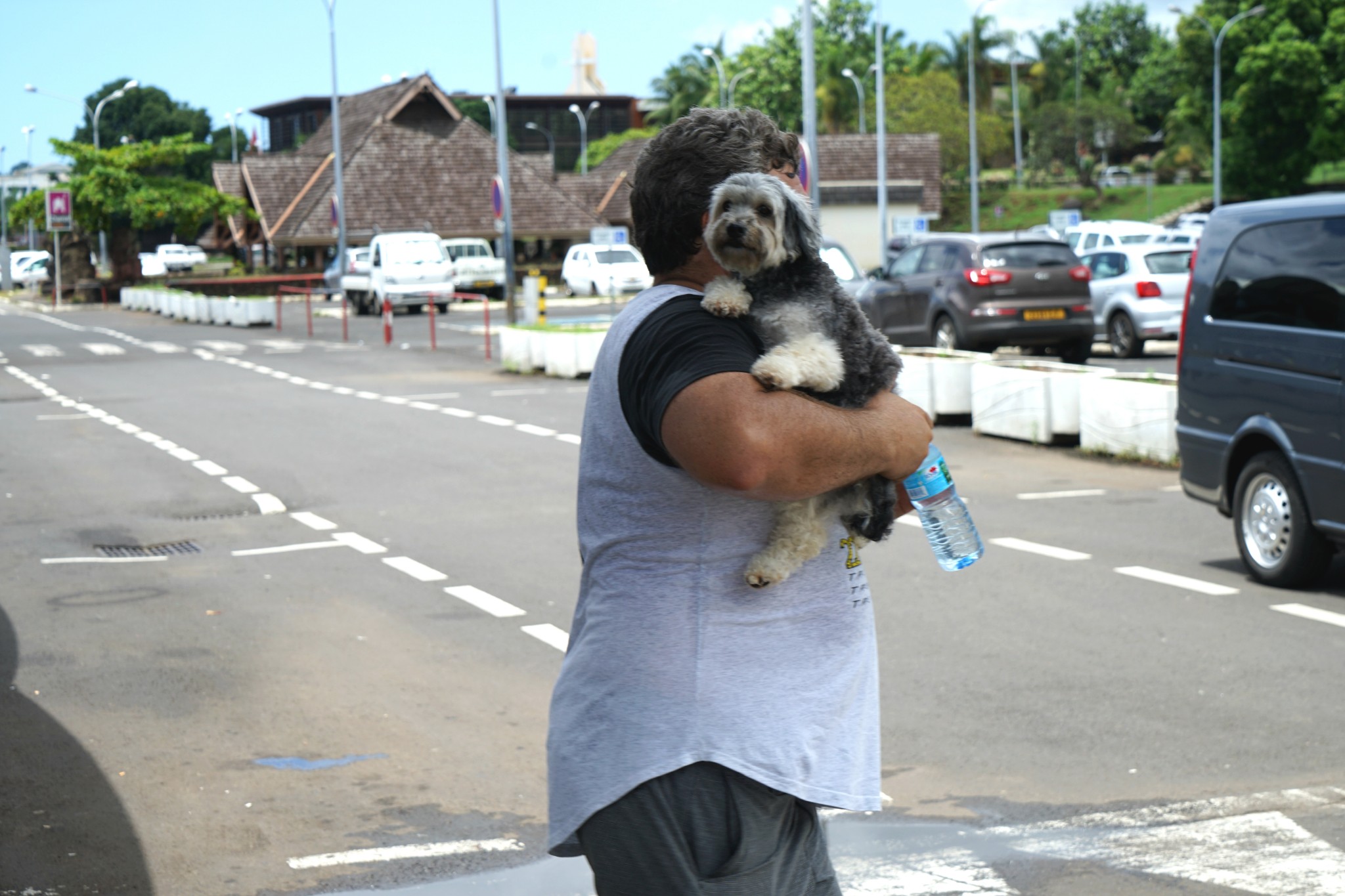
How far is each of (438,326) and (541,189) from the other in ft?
104

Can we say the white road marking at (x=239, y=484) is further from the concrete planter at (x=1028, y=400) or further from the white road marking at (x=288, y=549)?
the concrete planter at (x=1028, y=400)

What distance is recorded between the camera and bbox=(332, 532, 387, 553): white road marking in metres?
10.0

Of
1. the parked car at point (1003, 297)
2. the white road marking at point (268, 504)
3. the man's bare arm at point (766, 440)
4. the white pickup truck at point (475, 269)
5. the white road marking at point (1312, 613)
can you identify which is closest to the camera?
the man's bare arm at point (766, 440)

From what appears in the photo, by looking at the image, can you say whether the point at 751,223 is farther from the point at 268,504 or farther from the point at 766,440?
the point at 268,504

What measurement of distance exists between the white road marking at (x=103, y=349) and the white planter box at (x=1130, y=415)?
69.3 feet

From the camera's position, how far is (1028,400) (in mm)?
14930

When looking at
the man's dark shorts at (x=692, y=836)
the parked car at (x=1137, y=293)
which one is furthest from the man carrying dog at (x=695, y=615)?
the parked car at (x=1137, y=293)

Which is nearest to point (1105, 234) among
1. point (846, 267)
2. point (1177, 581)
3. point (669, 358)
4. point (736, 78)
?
point (846, 267)

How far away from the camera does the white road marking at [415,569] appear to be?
918 cm

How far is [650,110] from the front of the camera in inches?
5094

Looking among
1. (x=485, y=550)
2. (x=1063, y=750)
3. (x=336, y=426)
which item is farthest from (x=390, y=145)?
(x=1063, y=750)

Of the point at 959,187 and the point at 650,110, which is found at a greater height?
the point at 650,110

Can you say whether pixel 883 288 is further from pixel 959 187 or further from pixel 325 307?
pixel 959 187

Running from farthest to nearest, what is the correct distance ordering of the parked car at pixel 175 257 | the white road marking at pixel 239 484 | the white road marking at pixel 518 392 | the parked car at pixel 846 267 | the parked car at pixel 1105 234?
the parked car at pixel 175 257 → the parked car at pixel 1105 234 → the parked car at pixel 846 267 → the white road marking at pixel 518 392 → the white road marking at pixel 239 484
